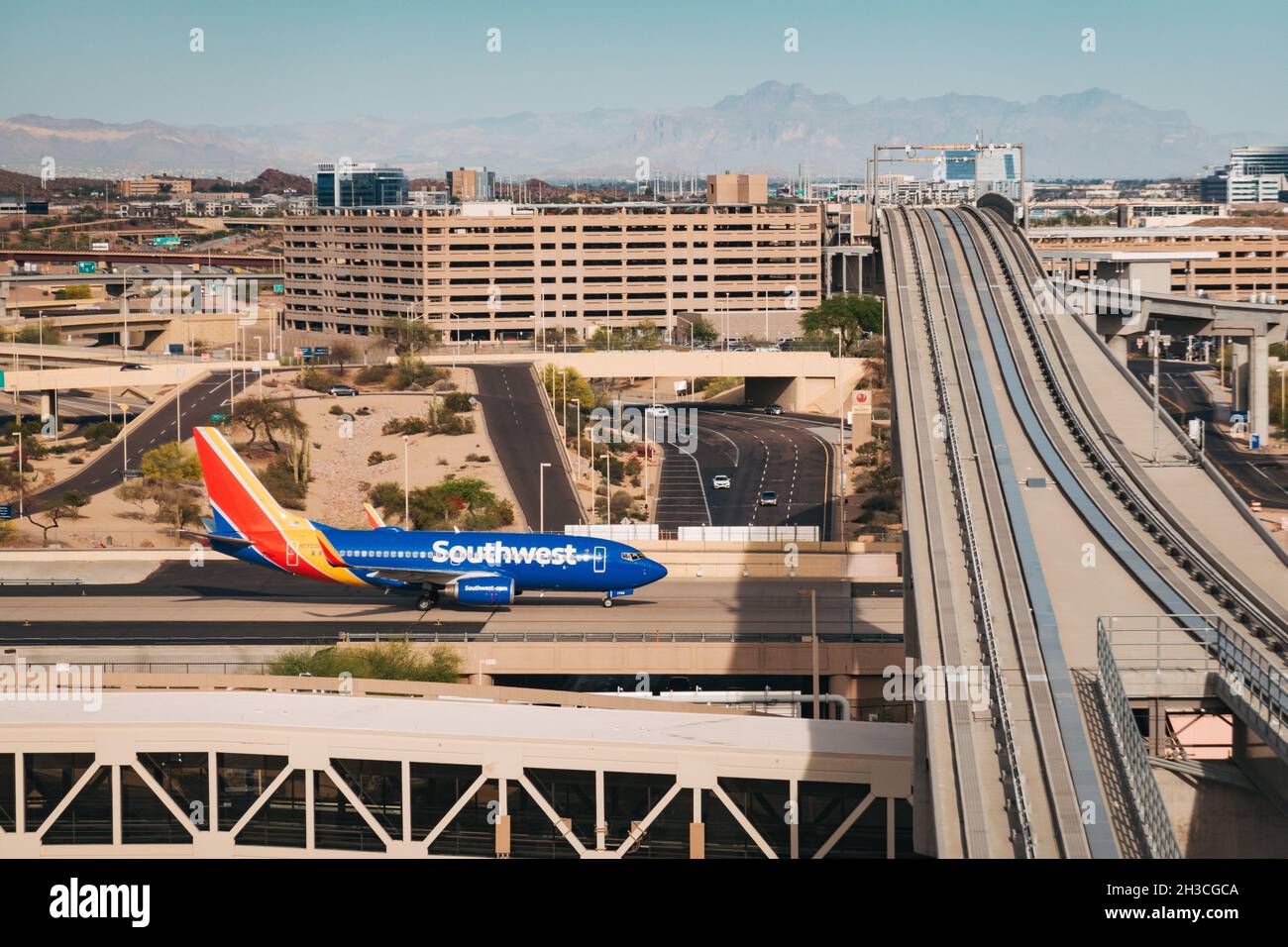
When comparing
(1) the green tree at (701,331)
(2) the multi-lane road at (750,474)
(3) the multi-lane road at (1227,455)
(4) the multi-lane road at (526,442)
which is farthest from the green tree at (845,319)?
(4) the multi-lane road at (526,442)

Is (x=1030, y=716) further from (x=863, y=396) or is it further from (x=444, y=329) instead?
(x=444, y=329)

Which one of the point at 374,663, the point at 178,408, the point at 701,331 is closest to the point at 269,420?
the point at 178,408

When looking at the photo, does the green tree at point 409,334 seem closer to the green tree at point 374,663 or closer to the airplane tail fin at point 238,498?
the airplane tail fin at point 238,498

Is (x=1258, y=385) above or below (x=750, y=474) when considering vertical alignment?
above

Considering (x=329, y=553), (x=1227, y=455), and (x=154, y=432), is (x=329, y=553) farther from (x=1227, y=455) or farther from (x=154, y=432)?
(x=1227, y=455)

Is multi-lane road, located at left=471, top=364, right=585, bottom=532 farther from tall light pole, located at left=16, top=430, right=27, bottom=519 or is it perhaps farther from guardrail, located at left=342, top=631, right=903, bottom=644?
tall light pole, located at left=16, top=430, right=27, bottom=519
